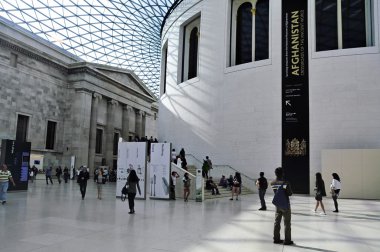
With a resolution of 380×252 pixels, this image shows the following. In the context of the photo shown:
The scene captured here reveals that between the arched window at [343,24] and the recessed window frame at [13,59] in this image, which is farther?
the recessed window frame at [13,59]

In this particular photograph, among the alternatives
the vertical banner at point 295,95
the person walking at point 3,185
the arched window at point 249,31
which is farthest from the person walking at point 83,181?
the arched window at point 249,31

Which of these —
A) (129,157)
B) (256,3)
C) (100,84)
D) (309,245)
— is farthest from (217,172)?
(100,84)

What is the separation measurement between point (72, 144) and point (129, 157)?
26726 mm

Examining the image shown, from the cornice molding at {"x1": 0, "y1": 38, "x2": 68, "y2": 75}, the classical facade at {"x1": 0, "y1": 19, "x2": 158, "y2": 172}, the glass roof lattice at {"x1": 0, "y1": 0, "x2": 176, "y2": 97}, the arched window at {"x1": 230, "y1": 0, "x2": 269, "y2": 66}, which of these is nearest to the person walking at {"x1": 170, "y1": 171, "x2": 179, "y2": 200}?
the arched window at {"x1": 230, "y1": 0, "x2": 269, "y2": 66}

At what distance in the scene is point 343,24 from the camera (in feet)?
85.4

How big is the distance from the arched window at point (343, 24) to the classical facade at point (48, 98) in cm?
2803

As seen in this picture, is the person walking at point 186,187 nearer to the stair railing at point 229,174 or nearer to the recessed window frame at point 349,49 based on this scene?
the stair railing at point 229,174

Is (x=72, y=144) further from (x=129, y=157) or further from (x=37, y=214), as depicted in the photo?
(x=37, y=214)

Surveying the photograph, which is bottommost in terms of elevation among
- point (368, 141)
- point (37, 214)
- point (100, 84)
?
point (37, 214)

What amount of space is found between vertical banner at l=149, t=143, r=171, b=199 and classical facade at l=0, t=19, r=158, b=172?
2121cm

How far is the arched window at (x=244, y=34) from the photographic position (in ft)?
99.9

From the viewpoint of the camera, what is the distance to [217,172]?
2872cm

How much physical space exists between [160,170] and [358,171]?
43.0 feet

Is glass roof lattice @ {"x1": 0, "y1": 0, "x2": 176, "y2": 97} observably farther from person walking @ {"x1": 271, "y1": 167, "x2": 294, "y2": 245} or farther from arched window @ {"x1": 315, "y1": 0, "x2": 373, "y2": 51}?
person walking @ {"x1": 271, "y1": 167, "x2": 294, "y2": 245}
